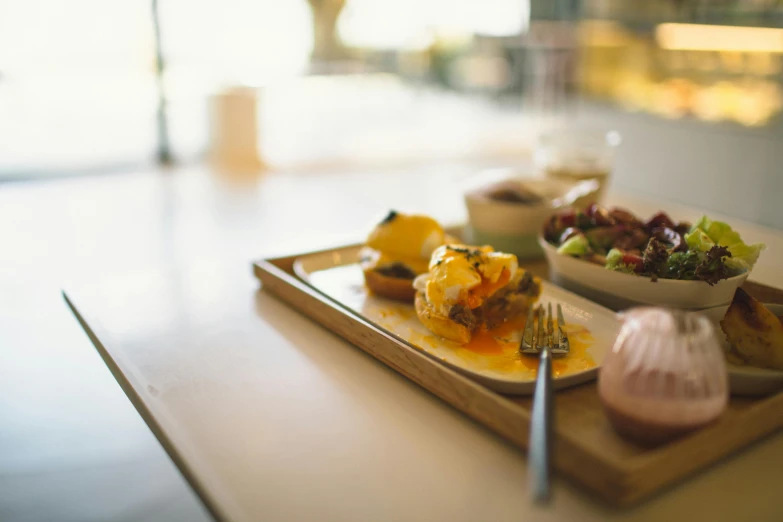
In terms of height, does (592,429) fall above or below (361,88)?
below

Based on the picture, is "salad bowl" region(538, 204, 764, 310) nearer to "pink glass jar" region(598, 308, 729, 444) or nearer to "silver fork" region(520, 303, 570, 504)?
"silver fork" region(520, 303, 570, 504)

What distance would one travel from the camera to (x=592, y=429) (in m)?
0.62

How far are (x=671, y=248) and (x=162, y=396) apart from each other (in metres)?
0.63

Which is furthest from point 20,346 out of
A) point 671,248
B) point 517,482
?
point 671,248

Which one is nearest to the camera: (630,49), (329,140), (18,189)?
(18,189)

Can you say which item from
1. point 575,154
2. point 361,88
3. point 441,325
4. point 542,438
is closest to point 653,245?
point 441,325

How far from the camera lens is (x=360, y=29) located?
3.91 m

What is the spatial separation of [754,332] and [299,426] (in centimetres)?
47

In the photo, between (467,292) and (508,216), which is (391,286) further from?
(508,216)

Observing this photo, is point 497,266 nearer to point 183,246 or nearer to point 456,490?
point 456,490

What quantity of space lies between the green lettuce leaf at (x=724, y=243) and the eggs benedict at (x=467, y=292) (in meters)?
0.22

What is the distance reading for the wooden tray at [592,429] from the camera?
1.82 feet

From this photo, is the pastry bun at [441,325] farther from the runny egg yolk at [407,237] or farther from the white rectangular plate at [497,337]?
the runny egg yolk at [407,237]

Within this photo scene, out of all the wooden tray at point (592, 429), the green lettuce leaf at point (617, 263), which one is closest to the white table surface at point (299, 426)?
the wooden tray at point (592, 429)
